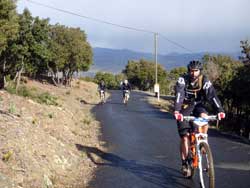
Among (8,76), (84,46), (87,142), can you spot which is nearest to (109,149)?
(87,142)

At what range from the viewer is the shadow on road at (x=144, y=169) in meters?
8.66

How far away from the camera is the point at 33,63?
3691cm

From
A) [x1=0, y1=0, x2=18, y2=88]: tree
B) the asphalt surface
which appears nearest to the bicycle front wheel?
the asphalt surface

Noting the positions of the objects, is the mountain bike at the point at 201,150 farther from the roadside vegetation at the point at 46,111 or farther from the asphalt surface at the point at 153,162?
the roadside vegetation at the point at 46,111

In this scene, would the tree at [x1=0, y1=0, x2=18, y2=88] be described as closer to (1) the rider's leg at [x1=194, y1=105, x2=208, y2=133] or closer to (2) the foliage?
(2) the foliage

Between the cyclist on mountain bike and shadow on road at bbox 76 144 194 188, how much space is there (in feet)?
3.03

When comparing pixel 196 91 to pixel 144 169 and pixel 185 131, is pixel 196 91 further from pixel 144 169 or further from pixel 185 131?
pixel 144 169

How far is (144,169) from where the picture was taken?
9977mm

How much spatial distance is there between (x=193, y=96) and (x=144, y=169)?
2.56m

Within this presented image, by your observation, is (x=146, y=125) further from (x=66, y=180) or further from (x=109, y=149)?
(x=66, y=180)

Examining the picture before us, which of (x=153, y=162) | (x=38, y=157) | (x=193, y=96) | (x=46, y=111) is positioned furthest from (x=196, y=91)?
(x=46, y=111)

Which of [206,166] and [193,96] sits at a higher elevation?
[193,96]

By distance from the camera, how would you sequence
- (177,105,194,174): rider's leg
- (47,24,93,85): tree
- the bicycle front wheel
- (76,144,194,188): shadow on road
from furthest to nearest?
1. (47,24,93,85): tree
2. (76,144,194,188): shadow on road
3. (177,105,194,174): rider's leg
4. the bicycle front wheel

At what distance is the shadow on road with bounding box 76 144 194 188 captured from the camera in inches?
341
